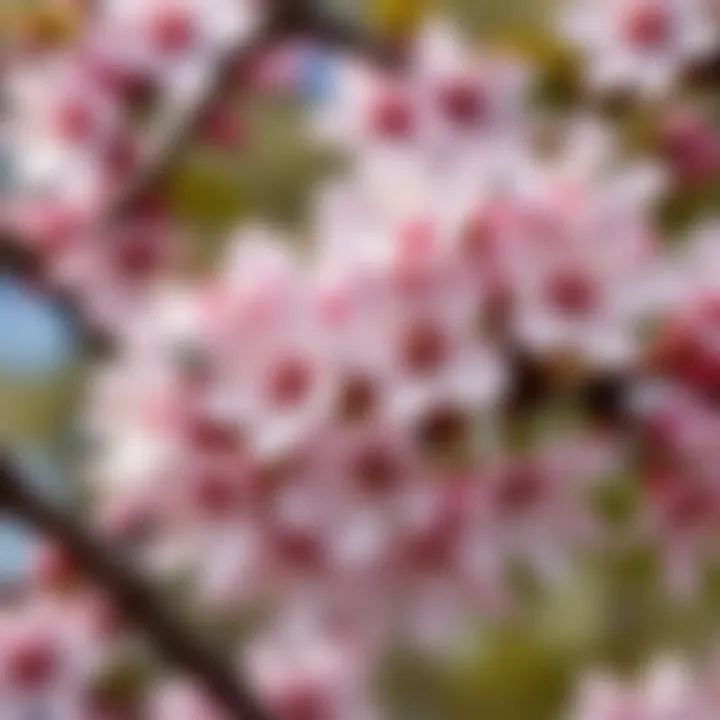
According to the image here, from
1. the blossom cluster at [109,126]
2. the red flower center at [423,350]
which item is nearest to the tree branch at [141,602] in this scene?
the red flower center at [423,350]

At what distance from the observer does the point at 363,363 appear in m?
0.65

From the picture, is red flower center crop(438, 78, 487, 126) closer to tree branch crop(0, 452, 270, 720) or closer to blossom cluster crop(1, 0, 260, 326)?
blossom cluster crop(1, 0, 260, 326)

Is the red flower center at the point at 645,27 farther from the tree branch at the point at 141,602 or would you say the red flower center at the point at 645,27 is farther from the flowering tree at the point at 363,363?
the tree branch at the point at 141,602

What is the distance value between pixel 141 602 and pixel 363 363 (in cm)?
14

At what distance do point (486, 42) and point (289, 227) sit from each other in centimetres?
22

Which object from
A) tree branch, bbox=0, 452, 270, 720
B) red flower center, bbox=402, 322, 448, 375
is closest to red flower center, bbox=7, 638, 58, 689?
tree branch, bbox=0, 452, 270, 720

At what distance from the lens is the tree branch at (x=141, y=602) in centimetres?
66

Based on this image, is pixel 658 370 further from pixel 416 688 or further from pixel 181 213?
pixel 416 688

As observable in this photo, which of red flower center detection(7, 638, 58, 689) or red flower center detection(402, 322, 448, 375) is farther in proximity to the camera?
red flower center detection(7, 638, 58, 689)

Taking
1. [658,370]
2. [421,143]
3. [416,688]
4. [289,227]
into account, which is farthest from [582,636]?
[658,370]

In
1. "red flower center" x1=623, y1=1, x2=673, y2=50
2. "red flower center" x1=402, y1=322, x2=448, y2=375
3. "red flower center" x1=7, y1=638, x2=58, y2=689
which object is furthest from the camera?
"red flower center" x1=623, y1=1, x2=673, y2=50

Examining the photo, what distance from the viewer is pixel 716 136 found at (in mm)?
1079

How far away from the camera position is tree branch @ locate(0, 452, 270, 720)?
66 cm

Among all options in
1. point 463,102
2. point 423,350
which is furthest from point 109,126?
point 423,350
